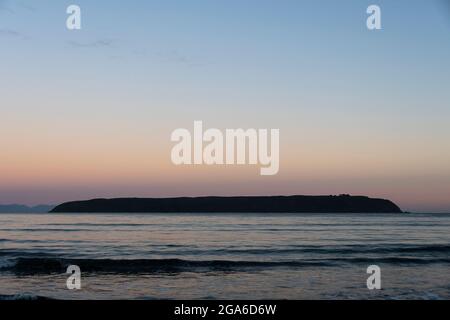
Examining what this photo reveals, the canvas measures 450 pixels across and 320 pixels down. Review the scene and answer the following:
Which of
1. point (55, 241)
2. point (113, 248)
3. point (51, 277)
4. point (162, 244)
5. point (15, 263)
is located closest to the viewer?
point (51, 277)

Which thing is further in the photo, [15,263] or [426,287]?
[15,263]

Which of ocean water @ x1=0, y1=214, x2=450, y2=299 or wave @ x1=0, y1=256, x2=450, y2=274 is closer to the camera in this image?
ocean water @ x1=0, y1=214, x2=450, y2=299

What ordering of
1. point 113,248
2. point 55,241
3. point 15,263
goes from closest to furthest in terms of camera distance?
1. point 15,263
2. point 113,248
3. point 55,241

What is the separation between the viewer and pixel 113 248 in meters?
31.4

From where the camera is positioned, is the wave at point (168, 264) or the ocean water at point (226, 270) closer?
the ocean water at point (226, 270)

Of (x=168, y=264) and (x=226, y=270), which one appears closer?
(x=226, y=270)

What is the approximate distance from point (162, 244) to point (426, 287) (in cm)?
2028

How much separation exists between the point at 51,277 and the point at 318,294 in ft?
33.7
